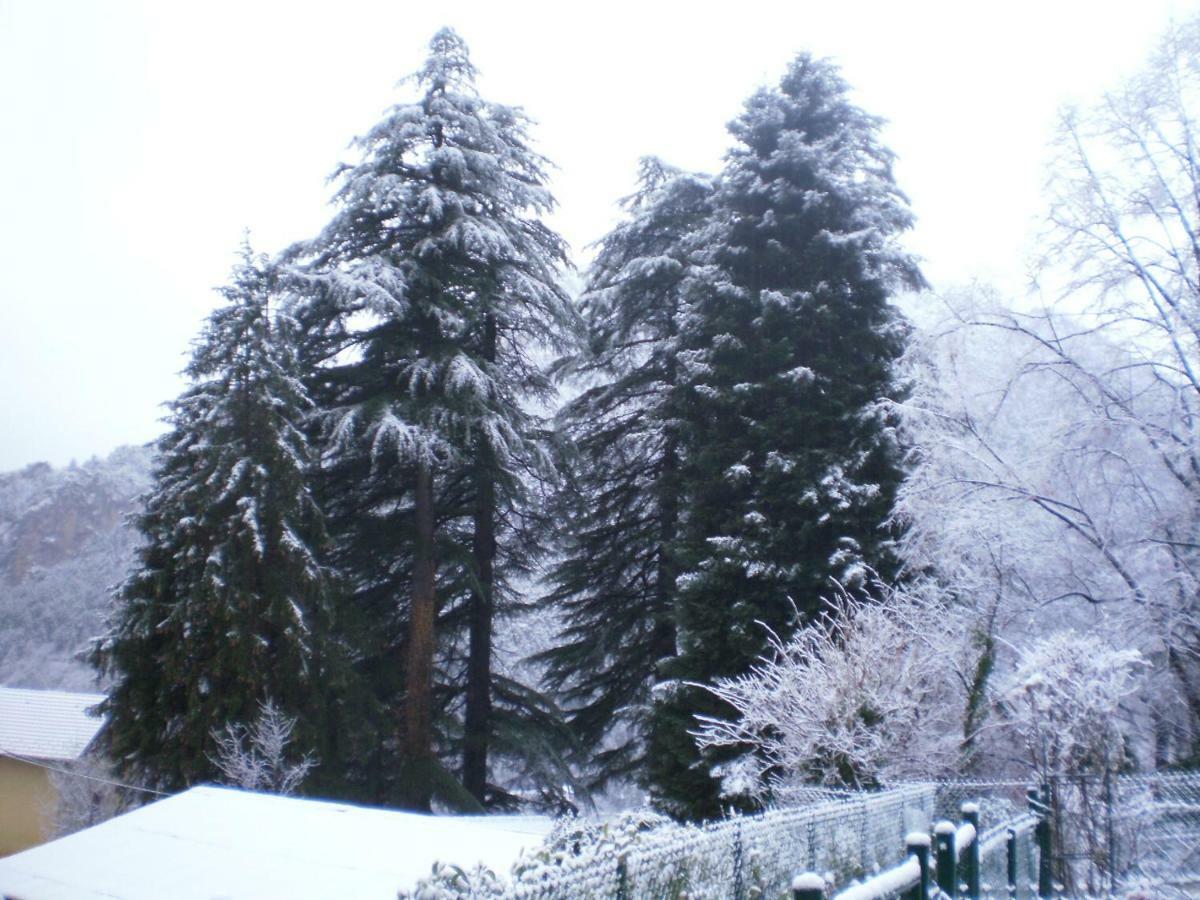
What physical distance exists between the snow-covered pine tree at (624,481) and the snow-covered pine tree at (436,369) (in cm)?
137

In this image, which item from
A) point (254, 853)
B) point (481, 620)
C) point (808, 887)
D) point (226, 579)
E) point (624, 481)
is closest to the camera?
point (808, 887)

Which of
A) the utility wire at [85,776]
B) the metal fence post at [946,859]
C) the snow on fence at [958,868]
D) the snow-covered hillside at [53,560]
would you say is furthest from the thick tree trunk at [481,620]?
the snow-covered hillside at [53,560]

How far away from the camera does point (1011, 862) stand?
8.83m

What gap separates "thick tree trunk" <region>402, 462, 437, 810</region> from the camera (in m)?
17.8

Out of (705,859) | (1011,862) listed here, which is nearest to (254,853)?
(705,859)

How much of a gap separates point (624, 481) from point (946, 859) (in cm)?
1671

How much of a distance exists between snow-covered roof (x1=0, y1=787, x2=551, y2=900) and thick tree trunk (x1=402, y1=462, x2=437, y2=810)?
7.03 m

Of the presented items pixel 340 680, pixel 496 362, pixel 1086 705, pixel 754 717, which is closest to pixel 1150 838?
pixel 1086 705

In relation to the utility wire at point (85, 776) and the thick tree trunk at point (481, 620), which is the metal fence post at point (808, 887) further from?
the thick tree trunk at point (481, 620)

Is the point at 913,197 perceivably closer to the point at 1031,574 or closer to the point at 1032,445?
the point at 1032,445

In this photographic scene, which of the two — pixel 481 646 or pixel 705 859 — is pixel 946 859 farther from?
pixel 481 646

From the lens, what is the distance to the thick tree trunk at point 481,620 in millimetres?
20234

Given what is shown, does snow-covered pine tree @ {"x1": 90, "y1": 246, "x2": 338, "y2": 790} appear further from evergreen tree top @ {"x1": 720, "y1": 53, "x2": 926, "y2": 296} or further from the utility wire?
evergreen tree top @ {"x1": 720, "y1": 53, "x2": 926, "y2": 296}

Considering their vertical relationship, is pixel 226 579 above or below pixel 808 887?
above
